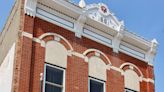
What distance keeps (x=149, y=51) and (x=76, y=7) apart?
5.64 m

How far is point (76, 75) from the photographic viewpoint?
2070 centimetres

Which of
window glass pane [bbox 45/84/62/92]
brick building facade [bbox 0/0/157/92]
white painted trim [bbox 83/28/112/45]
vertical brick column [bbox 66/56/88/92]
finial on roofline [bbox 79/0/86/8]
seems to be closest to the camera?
brick building facade [bbox 0/0/157/92]

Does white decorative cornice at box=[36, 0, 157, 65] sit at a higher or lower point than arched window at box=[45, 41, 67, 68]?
higher

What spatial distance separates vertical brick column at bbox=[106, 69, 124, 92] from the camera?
22.0 metres

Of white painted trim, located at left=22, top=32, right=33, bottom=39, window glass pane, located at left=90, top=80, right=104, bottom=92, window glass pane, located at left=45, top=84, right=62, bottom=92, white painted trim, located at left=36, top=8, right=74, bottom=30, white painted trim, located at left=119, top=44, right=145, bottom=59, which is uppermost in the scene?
white painted trim, located at left=36, top=8, right=74, bottom=30

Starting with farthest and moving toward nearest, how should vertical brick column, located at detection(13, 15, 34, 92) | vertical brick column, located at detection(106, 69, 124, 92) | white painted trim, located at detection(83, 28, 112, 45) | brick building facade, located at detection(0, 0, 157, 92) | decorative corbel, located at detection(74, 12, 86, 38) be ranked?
white painted trim, located at detection(83, 28, 112, 45), vertical brick column, located at detection(106, 69, 124, 92), decorative corbel, located at detection(74, 12, 86, 38), brick building facade, located at detection(0, 0, 157, 92), vertical brick column, located at detection(13, 15, 34, 92)

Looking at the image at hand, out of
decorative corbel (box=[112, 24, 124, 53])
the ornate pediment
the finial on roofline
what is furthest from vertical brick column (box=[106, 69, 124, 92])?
the finial on roofline

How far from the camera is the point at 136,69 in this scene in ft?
78.5

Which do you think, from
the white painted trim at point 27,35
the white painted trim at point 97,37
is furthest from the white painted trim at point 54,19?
the white painted trim at point 27,35

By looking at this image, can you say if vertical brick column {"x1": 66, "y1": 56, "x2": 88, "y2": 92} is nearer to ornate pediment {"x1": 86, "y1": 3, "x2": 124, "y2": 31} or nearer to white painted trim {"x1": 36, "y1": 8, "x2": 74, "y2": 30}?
white painted trim {"x1": 36, "y1": 8, "x2": 74, "y2": 30}

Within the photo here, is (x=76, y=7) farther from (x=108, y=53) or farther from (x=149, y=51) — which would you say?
(x=149, y=51)

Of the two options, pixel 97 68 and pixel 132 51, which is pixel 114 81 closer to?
pixel 97 68

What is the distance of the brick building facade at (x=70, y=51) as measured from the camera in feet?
63.7

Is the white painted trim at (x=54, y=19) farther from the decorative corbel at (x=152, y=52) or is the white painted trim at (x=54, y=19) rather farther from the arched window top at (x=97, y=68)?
the decorative corbel at (x=152, y=52)
